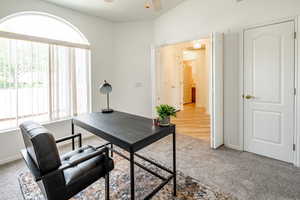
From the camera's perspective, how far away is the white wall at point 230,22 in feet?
8.27

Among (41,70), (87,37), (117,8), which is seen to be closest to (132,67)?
(87,37)

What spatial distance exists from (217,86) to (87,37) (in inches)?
118

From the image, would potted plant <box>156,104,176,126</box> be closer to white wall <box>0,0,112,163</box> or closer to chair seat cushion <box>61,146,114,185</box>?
chair seat cushion <box>61,146,114,185</box>

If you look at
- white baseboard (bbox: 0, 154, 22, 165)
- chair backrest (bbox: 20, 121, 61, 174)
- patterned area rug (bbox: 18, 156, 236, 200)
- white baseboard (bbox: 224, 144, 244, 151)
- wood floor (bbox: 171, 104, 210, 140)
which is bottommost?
patterned area rug (bbox: 18, 156, 236, 200)

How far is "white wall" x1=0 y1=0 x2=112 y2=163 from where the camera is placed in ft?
8.70

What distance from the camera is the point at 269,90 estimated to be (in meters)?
2.63

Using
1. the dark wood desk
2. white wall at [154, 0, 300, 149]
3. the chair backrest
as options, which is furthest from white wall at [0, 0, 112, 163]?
the chair backrest

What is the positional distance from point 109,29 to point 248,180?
4214mm

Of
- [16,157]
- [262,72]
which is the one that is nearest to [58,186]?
[16,157]

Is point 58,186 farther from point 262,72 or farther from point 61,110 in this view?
point 262,72

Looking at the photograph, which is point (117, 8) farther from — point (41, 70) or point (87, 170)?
point (87, 170)

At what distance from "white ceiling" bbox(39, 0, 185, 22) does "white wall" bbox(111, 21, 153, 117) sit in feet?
0.95

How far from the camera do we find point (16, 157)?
109 inches

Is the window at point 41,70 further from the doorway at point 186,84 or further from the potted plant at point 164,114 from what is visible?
the potted plant at point 164,114
